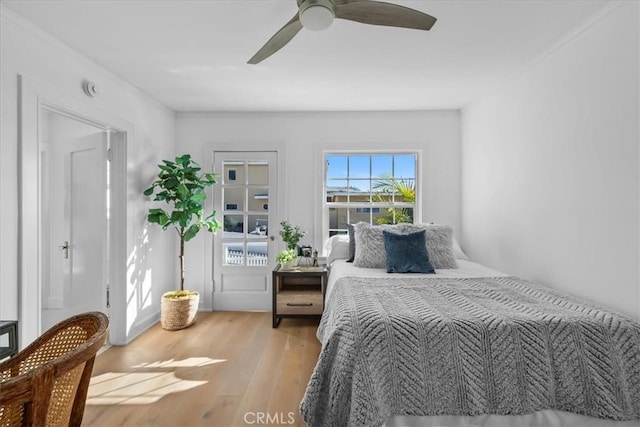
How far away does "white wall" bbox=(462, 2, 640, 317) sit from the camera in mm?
1969

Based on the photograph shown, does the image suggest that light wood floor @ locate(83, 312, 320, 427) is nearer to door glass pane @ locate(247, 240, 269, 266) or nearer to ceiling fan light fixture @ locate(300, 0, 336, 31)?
door glass pane @ locate(247, 240, 269, 266)

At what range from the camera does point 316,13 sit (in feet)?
5.37

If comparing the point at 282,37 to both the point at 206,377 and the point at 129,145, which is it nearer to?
the point at 129,145

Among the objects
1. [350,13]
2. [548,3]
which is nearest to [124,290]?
[350,13]

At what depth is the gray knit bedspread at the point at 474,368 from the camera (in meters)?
1.58

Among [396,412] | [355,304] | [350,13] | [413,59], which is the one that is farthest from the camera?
[413,59]

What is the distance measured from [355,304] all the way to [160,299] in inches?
114

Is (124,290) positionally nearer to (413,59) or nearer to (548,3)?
(413,59)

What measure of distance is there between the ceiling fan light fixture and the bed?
1484mm

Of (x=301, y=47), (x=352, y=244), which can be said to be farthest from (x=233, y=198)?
(x=301, y=47)

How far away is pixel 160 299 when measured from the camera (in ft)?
13.0

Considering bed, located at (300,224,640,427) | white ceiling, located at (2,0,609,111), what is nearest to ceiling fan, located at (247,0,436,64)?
white ceiling, located at (2,0,609,111)

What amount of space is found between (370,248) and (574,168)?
67.6 inches

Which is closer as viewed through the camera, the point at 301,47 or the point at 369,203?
the point at 301,47
